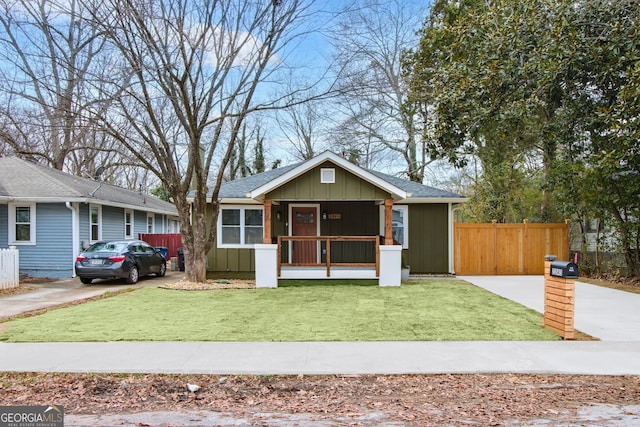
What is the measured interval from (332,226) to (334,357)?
993 centimetres

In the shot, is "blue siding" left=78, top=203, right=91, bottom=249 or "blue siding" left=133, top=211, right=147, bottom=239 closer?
"blue siding" left=78, top=203, right=91, bottom=249

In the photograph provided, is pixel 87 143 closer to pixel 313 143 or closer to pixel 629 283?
pixel 313 143

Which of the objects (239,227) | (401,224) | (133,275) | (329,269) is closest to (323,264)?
(329,269)

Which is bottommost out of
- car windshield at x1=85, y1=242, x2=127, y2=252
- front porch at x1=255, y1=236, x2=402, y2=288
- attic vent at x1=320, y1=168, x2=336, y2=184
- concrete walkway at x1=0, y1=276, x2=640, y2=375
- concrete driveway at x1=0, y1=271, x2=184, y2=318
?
concrete driveway at x1=0, y1=271, x2=184, y2=318

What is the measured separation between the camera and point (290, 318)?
821 cm

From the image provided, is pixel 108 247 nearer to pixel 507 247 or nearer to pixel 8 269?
pixel 8 269

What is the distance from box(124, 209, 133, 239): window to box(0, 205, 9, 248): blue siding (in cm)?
464

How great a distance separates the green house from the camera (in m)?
12.7

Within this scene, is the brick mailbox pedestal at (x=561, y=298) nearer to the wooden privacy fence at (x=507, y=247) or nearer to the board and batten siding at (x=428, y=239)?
the board and batten siding at (x=428, y=239)

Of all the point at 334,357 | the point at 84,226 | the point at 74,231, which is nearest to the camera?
the point at 334,357

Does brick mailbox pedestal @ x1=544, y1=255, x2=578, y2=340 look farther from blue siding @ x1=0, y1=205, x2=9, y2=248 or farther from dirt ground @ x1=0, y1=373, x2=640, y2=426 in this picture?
blue siding @ x1=0, y1=205, x2=9, y2=248

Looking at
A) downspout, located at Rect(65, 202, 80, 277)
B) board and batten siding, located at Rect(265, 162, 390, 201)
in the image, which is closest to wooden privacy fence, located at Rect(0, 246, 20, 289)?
downspout, located at Rect(65, 202, 80, 277)

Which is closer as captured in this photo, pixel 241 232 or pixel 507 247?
pixel 241 232

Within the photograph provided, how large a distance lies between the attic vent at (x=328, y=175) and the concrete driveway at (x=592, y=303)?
5156mm
